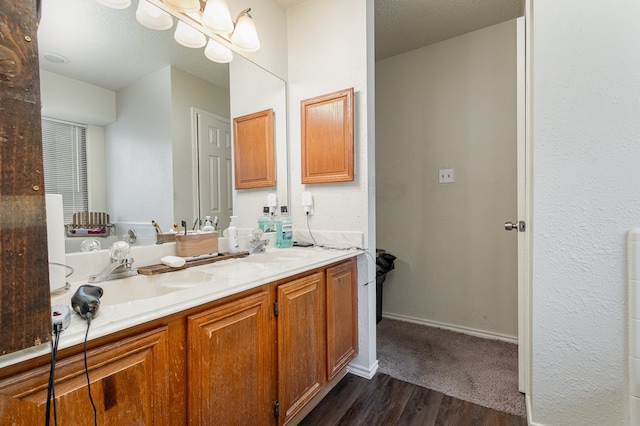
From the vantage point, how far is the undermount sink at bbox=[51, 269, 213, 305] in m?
0.89

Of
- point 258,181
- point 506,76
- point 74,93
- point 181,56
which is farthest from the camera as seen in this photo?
point 506,76

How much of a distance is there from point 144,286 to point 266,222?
1.02 meters

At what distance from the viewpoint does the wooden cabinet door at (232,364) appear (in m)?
0.87

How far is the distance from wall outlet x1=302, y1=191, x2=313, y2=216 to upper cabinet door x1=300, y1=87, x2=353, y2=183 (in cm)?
9

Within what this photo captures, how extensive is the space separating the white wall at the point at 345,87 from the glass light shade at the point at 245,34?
452 mm

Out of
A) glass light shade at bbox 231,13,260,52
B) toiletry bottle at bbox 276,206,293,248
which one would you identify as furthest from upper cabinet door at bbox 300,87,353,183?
glass light shade at bbox 231,13,260,52

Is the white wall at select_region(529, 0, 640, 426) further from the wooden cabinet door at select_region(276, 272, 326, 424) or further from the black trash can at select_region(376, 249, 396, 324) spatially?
the black trash can at select_region(376, 249, 396, 324)

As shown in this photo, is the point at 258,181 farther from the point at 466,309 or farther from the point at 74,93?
the point at 466,309

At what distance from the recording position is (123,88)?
1.24 meters

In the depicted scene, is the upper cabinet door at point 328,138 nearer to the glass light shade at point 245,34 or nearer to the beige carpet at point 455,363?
the glass light shade at point 245,34

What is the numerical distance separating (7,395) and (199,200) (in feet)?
3.64

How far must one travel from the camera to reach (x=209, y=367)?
91 centimetres

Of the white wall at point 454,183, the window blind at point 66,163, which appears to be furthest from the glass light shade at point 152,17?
the white wall at point 454,183

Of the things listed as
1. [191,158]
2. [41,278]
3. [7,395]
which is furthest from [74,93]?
[7,395]
